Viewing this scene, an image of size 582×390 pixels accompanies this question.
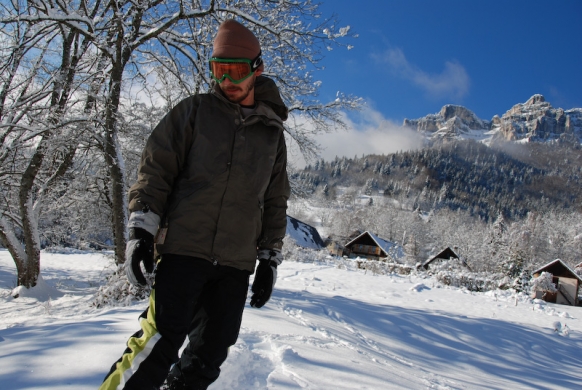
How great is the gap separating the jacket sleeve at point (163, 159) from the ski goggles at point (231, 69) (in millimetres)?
277

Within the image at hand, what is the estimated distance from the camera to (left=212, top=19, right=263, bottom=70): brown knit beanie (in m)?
2.10

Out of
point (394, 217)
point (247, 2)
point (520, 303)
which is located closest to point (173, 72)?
point (247, 2)

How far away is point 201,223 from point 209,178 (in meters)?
0.24

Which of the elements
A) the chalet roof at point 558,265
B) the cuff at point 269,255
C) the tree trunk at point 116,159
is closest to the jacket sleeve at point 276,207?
the cuff at point 269,255

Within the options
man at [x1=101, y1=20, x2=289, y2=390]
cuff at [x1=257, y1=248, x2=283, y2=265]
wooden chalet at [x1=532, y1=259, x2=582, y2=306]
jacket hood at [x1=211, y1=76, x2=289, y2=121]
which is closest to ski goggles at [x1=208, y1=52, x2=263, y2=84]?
man at [x1=101, y1=20, x2=289, y2=390]

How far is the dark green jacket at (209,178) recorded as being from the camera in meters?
1.76

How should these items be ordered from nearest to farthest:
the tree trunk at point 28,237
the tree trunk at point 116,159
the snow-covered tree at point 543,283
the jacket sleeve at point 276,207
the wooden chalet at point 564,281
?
1. the jacket sleeve at point 276,207
2. the tree trunk at point 116,159
3. the tree trunk at point 28,237
4. the snow-covered tree at point 543,283
5. the wooden chalet at point 564,281

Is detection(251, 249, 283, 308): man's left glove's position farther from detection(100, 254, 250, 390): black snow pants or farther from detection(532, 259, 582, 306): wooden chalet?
detection(532, 259, 582, 306): wooden chalet

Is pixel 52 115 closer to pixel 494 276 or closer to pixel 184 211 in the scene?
pixel 184 211

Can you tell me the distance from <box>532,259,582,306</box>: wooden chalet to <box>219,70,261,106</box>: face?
113 feet

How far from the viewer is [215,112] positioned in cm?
195

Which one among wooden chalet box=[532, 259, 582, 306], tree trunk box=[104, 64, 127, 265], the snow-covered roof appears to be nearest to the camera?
tree trunk box=[104, 64, 127, 265]

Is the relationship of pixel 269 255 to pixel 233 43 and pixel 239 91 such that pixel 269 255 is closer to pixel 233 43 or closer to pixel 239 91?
pixel 239 91

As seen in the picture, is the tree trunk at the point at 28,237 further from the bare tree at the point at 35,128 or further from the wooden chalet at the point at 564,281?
the wooden chalet at the point at 564,281
